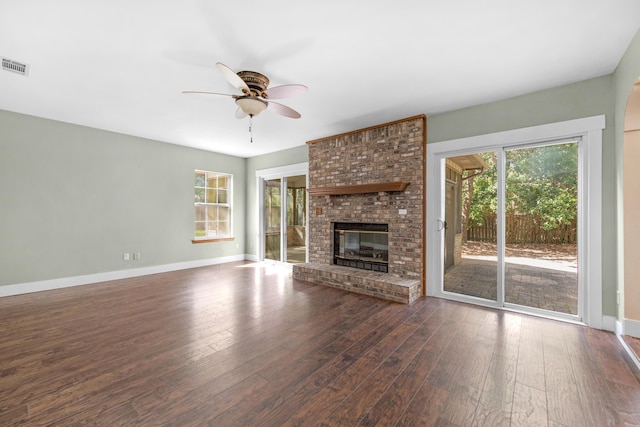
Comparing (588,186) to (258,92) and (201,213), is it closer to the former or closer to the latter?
(258,92)

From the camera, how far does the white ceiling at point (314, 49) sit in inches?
80.4

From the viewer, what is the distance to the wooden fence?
3.27 meters

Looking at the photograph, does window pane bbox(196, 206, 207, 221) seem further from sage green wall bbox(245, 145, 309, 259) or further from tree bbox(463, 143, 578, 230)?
tree bbox(463, 143, 578, 230)

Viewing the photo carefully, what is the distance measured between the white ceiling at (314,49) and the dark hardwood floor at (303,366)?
2726mm

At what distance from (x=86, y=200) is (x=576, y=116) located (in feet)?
23.6

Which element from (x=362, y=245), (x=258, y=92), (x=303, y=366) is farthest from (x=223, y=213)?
(x=303, y=366)

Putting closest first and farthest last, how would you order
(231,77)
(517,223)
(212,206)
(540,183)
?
1. (231,77)
2. (540,183)
3. (517,223)
4. (212,206)

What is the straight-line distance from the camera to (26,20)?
2.16 metres

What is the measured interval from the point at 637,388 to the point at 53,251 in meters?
7.05

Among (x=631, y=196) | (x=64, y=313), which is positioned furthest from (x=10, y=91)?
(x=631, y=196)

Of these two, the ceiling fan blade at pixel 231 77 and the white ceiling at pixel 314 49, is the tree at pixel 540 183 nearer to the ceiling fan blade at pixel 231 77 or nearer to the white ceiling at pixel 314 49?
the white ceiling at pixel 314 49

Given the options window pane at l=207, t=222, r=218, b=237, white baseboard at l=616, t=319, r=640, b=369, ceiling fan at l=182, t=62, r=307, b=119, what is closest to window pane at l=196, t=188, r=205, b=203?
window pane at l=207, t=222, r=218, b=237

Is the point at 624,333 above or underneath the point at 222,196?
underneath

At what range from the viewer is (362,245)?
16.2ft
